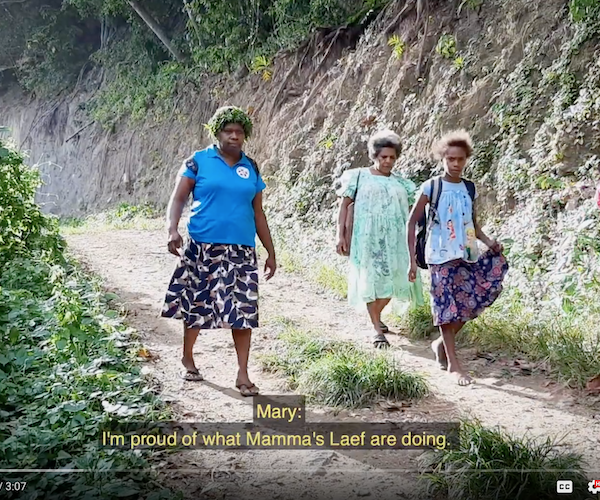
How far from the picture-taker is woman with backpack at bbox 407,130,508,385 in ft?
14.4

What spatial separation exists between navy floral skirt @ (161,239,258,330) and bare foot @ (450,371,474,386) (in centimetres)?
139

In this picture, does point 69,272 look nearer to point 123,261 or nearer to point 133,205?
point 123,261

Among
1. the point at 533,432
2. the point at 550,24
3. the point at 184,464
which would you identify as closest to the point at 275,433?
the point at 184,464

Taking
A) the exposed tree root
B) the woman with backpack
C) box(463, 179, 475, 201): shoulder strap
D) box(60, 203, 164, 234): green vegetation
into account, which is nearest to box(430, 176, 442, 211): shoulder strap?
the woman with backpack

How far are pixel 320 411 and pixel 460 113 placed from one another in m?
5.64

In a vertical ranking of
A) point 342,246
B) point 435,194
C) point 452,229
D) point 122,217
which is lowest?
point 342,246

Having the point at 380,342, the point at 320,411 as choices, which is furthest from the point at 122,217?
the point at 320,411

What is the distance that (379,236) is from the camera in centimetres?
540

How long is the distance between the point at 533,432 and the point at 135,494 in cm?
206

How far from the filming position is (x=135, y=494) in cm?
264

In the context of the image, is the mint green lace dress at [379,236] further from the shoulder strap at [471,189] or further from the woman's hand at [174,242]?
the woman's hand at [174,242]

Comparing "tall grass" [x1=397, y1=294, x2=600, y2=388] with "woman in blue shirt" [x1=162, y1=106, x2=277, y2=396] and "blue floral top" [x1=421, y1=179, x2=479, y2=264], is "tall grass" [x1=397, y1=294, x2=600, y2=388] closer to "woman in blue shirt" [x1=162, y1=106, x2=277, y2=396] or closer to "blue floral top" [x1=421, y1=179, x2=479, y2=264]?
"blue floral top" [x1=421, y1=179, x2=479, y2=264]

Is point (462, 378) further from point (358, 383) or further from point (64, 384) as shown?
point (64, 384)

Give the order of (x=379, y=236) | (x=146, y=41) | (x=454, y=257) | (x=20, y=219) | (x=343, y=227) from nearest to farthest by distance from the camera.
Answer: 1. (x=454, y=257)
2. (x=379, y=236)
3. (x=343, y=227)
4. (x=20, y=219)
5. (x=146, y=41)
